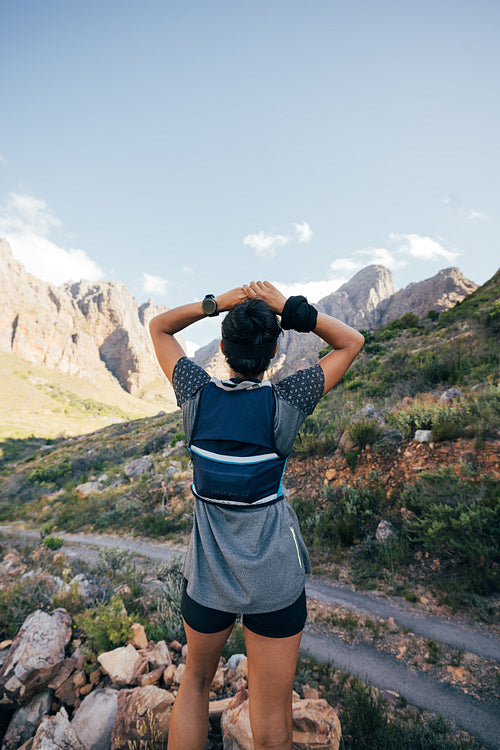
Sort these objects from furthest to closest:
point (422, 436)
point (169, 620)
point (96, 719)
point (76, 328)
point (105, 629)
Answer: point (76, 328) → point (422, 436) → point (169, 620) → point (105, 629) → point (96, 719)

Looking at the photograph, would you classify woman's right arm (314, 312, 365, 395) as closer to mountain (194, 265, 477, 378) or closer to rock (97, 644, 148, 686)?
mountain (194, 265, 477, 378)

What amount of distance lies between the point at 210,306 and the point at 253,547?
125 centimetres

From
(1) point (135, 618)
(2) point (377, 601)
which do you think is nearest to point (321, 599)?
(2) point (377, 601)

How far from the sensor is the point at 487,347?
10.2m

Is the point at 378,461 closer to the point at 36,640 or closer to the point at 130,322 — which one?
the point at 36,640

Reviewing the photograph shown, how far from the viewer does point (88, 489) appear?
14.9 meters

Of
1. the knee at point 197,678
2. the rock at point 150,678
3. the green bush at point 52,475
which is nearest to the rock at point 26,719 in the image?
the rock at point 150,678

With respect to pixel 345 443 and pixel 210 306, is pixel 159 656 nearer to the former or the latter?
pixel 210 306

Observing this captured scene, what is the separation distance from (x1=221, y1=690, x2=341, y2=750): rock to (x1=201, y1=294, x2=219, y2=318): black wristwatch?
8.99 ft

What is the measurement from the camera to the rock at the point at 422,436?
616cm

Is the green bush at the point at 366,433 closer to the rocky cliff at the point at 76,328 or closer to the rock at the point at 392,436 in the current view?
the rock at the point at 392,436

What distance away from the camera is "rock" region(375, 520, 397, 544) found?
5.25 m

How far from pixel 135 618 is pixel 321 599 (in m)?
2.79

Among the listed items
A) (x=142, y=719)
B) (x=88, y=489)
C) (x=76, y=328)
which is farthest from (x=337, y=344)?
(x=76, y=328)
